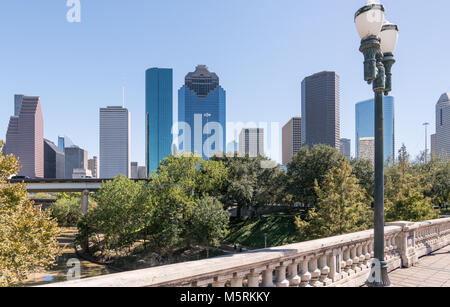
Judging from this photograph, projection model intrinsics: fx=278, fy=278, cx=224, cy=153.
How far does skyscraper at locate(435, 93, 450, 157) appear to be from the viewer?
146 meters

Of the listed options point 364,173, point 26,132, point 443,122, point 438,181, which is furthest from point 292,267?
point 26,132

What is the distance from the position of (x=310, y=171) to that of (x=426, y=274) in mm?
32209

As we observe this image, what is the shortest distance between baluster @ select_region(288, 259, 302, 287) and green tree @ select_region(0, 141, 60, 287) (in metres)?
8.54

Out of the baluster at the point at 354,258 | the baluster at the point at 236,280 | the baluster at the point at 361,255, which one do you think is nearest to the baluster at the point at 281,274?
the baluster at the point at 236,280

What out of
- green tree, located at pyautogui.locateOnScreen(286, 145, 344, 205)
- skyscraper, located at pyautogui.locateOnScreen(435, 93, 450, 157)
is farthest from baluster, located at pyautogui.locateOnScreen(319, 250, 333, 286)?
skyscraper, located at pyautogui.locateOnScreen(435, 93, 450, 157)

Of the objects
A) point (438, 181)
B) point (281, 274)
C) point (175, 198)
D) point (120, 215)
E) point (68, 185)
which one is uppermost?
point (281, 274)

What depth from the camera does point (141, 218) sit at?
28.1 m

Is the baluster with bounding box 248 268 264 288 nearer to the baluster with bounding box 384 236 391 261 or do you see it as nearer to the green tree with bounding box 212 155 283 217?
the baluster with bounding box 384 236 391 261

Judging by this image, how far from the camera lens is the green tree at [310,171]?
3747 cm

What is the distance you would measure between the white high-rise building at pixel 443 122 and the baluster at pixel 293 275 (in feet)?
578

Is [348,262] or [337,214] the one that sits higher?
[348,262]

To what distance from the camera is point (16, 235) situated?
35.6 feet

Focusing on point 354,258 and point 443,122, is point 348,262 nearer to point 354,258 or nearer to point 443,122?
point 354,258

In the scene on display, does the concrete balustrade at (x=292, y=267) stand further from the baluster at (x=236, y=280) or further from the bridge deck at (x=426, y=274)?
the bridge deck at (x=426, y=274)
